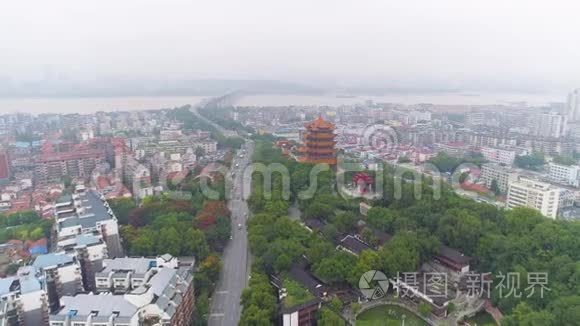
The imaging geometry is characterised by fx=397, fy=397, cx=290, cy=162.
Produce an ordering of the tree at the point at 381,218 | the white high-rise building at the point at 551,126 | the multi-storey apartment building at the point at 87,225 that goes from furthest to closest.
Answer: the white high-rise building at the point at 551,126 → the tree at the point at 381,218 → the multi-storey apartment building at the point at 87,225

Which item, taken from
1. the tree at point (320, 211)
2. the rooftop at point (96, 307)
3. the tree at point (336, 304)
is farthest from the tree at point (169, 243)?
the tree at point (336, 304)

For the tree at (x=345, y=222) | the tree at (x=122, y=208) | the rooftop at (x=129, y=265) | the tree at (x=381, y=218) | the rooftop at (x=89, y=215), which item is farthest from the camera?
the tree at (x=122, y=208)

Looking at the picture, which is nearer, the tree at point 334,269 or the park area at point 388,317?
the park area at point 388,317

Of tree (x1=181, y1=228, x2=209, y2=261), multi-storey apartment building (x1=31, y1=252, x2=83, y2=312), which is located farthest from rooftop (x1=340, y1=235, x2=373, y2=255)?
multi-storey apartment building (x1=31, y1=252, x2=83, y2=312)

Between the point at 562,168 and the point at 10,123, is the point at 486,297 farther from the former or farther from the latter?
the point at 10,123

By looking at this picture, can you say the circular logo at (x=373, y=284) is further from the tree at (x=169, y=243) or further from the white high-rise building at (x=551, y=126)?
the white high-rise building at (x=551, y=126)

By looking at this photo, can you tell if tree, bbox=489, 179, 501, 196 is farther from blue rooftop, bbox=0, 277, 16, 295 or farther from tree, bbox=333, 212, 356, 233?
blue rooftop, bbox=0, 277, 16, 295

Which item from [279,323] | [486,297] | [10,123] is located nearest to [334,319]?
[279,323]

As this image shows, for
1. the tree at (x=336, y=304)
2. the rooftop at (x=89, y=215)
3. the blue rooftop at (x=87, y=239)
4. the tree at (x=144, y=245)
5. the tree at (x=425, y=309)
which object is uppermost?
the rooftop at (x=89, y=215)
